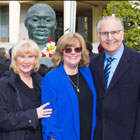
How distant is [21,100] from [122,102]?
3.50 ft

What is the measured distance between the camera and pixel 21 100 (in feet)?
8.01

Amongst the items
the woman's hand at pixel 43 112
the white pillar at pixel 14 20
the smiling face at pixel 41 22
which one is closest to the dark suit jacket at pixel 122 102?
the woman's hand at pixel 43 112

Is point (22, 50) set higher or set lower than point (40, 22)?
lower

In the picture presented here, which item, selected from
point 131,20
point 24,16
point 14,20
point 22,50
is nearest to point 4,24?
point 24,16

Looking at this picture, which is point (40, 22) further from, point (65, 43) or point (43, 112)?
point (43, 112)

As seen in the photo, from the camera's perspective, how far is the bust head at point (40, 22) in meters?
5.05

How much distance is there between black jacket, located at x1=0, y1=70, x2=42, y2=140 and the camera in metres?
2.34

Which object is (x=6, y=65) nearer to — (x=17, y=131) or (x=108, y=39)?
(x=17, y=131)

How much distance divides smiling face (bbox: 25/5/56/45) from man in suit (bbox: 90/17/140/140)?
2660 mm

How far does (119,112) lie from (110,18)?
40.2 inches

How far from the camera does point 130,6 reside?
10.9m

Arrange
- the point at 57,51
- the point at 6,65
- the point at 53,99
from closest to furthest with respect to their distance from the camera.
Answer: the point at 53,99, the point at 57,51, the point at 6,65

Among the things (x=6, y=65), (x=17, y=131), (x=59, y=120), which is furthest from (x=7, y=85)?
(x=6, y=65)

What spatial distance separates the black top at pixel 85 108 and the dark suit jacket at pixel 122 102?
131 millimetres
